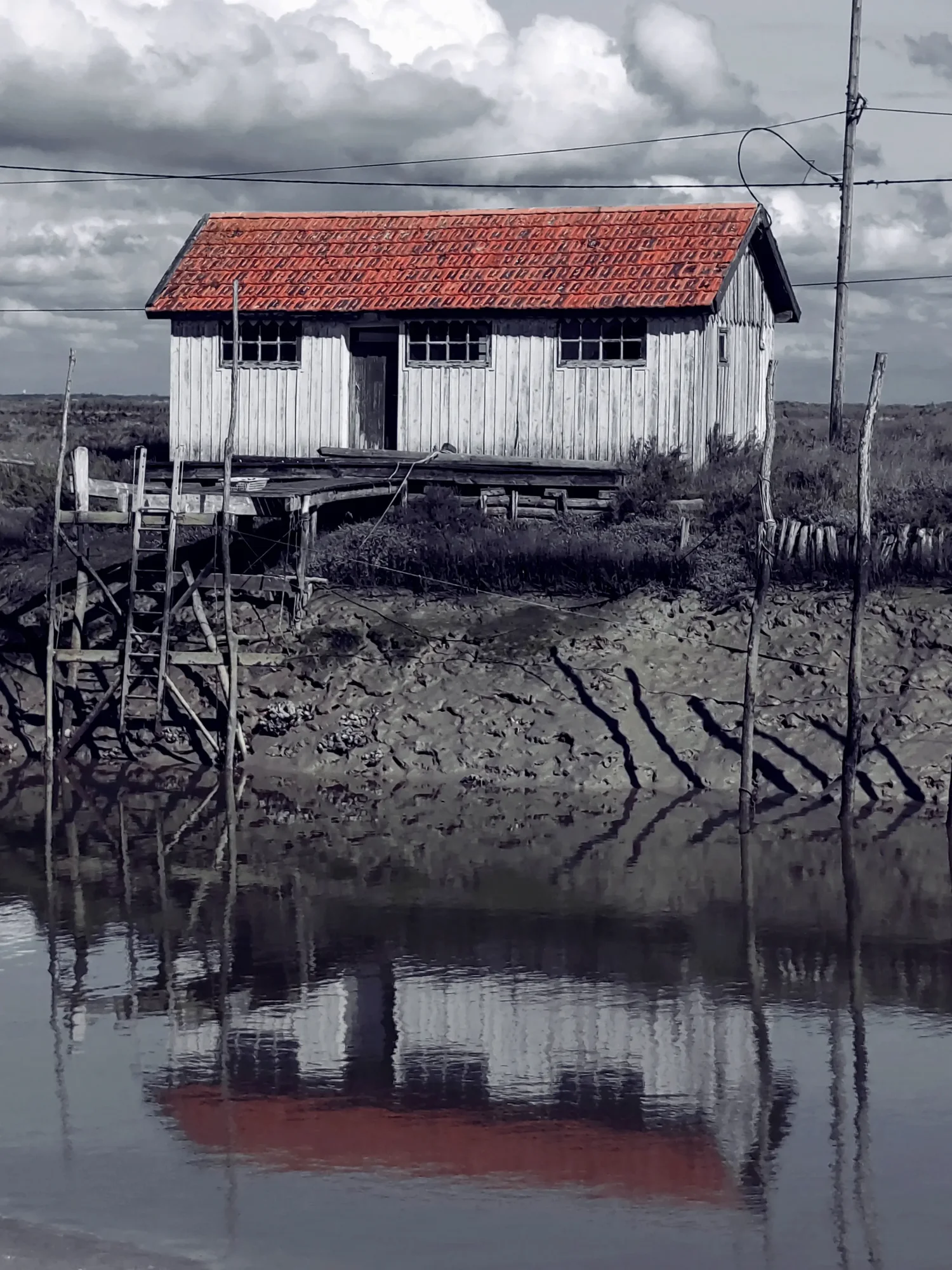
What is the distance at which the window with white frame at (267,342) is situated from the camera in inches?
1070

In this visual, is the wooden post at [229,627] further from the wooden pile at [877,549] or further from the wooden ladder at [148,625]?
the wooden pile at [877,549]

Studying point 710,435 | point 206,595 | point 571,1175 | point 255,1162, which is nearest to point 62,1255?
point 255,1162

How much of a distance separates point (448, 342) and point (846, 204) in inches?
300

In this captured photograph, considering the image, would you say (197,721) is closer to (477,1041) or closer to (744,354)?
(477,1041)

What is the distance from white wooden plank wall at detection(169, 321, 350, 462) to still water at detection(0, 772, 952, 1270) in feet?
36.2

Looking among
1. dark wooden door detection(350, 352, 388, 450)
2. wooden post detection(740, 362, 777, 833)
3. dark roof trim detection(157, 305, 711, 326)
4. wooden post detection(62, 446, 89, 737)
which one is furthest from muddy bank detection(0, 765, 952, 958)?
dark roof trim detection(157, 305, 711, 326)

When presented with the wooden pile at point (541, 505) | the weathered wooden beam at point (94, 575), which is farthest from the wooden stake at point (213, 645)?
the wooden pile at point (541, 505)

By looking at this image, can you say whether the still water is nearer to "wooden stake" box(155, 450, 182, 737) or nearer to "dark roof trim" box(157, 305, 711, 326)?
"wooden stake" box(155, 450, 182, 737)

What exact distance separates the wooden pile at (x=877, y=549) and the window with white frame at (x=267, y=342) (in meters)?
10.0

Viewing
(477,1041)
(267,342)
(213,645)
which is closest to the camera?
(477,1041)

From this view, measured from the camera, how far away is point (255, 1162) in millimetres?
8664

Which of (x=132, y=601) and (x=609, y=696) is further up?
(x=132, y=601)

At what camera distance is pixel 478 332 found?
2653 centimetres

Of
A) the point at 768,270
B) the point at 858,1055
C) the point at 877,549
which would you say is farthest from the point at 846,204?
the point at 858,1055
